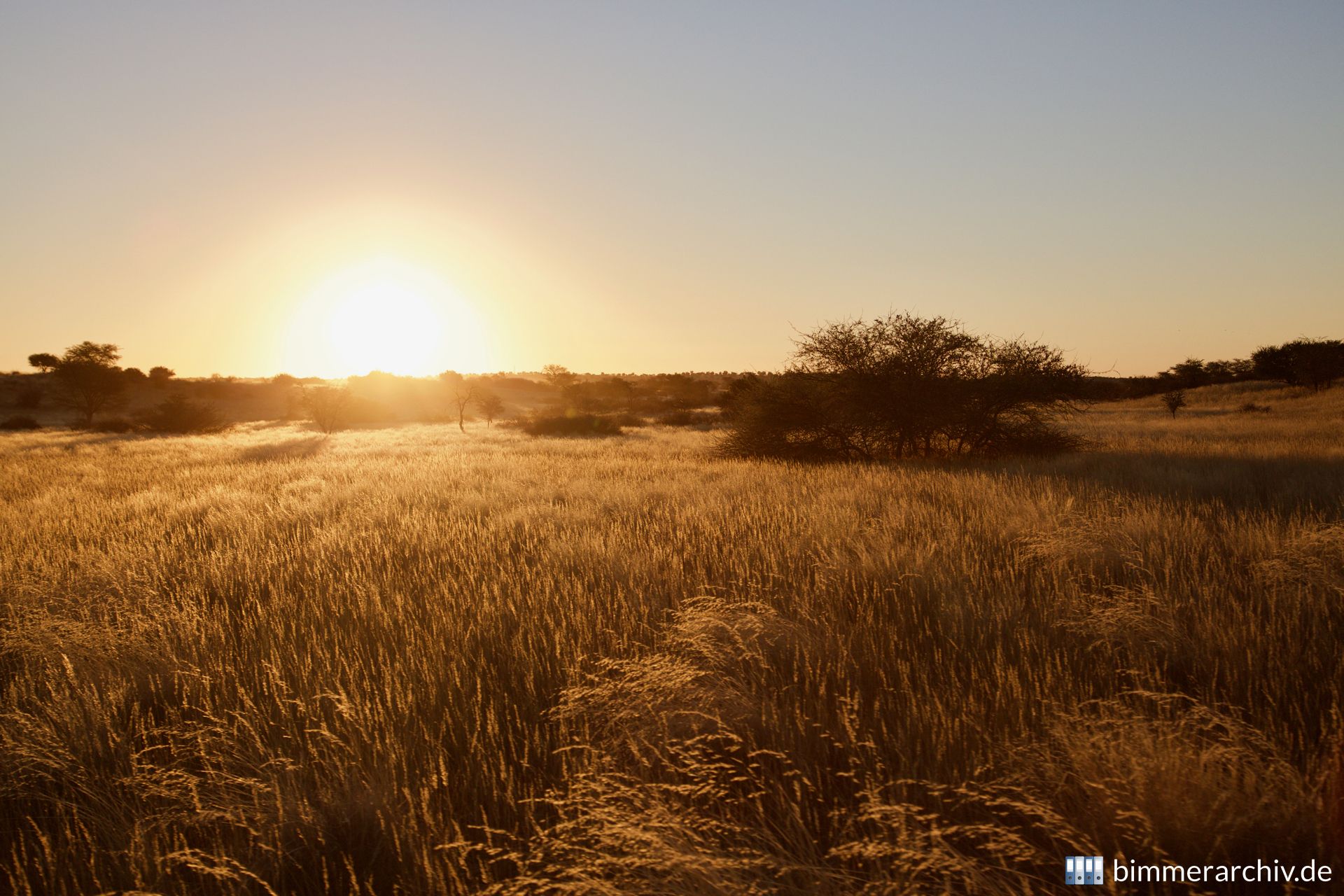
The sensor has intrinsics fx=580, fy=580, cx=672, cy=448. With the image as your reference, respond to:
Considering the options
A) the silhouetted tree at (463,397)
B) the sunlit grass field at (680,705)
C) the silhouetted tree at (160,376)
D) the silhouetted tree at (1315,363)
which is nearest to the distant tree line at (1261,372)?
the silhouetted tree at (1315,363)

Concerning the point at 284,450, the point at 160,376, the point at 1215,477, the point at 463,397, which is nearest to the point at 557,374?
the point at 463,397

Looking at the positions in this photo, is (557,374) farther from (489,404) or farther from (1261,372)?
(1261,372)

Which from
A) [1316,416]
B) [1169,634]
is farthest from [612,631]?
[1316,416]

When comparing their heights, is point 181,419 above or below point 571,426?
above

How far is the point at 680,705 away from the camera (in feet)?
8.30

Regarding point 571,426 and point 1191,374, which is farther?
point 1191,374

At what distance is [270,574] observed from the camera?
496cm

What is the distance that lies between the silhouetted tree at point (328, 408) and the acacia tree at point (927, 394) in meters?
31.1

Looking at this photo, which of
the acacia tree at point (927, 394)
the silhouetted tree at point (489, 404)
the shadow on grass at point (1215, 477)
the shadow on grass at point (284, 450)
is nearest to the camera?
the shadow on grass at point (1215, 477)

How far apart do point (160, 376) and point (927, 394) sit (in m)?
75.9

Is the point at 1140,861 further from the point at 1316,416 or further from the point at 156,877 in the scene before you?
the point at 1316,416

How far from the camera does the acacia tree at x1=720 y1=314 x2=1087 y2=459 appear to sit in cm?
1398

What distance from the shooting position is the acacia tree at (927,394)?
13984 millimetres

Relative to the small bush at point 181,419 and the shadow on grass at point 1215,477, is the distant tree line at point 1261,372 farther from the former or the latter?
the small bush at point 181,419
